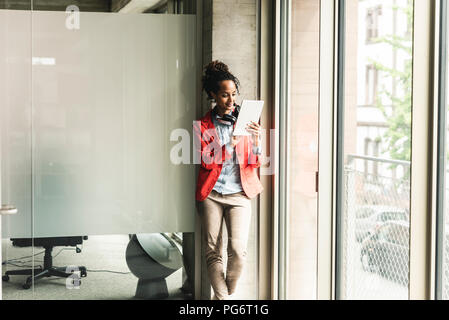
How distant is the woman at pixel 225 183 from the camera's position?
148 inches

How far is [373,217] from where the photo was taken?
2.79 meters

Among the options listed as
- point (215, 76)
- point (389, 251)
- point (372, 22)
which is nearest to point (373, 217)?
point (389, 251)

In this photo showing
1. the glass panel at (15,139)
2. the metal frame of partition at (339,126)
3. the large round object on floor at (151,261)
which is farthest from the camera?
the large round object on floor at (151,261)

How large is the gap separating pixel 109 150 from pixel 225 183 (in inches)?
30.5

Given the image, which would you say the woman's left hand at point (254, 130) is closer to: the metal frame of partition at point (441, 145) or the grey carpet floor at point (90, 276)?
the grey carpet floor at point (90, 276)

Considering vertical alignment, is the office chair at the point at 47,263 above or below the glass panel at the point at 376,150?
below

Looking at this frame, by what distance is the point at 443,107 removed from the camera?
230 cm

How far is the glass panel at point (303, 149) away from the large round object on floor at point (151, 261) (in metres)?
0.81

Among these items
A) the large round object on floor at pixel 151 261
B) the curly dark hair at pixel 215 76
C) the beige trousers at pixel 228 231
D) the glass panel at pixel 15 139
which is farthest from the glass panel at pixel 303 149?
the glass panel at pixel 15 139

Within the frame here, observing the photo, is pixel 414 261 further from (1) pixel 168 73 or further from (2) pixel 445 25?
(1) pixel 168 73

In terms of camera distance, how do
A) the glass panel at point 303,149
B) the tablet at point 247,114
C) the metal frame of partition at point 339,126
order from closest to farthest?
the metal frame of partition at point 339,126, the glass panel at point 303,149, the tablet at point 247,114

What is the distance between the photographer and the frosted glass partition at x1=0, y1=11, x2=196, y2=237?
3.70 m

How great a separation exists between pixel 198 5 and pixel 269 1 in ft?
1.53

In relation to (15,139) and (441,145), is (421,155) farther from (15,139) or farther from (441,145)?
(15,139)
